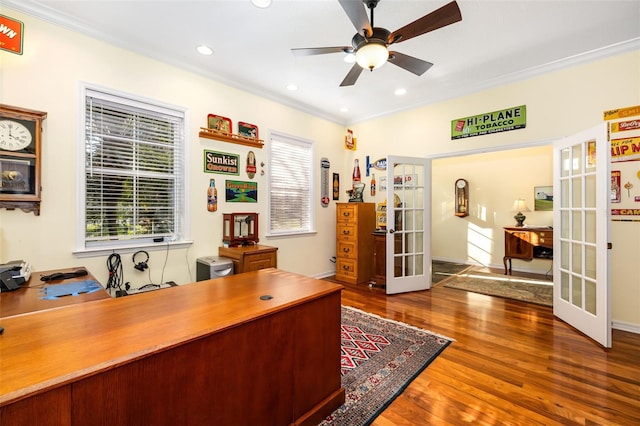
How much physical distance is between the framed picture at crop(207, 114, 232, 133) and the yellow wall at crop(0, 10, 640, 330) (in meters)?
0.08

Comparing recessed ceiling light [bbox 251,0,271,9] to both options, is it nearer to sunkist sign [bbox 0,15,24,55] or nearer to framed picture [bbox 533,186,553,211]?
sunkist sign [bbox 0,15,24,55]

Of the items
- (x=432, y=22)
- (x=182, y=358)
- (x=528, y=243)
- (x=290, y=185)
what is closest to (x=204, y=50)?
(x=290, y=185)

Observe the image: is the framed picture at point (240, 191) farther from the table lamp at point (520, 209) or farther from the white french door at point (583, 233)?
the table lamp at point (520, 209)

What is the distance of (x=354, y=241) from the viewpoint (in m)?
4.61

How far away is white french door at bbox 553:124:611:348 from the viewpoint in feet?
8.19

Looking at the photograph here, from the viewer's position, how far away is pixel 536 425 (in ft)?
5.26

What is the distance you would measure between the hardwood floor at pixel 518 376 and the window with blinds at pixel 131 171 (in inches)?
115

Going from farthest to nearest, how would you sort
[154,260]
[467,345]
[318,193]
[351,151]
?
[351,151] < [318,193] < [154,260] < [467,345]

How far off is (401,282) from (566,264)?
1.91 meters

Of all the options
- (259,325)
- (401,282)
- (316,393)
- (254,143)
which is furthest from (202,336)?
(401,282)

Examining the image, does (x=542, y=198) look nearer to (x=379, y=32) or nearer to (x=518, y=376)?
(x=518, y=376)

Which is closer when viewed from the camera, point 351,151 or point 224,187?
point 224,187

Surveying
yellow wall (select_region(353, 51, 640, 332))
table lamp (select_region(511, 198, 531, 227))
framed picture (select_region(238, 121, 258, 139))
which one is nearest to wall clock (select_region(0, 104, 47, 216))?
framed picture (select_region(238, 121, 258, 139))

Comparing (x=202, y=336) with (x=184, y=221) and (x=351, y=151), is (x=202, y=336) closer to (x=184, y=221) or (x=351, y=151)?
(x=184, y=221)
